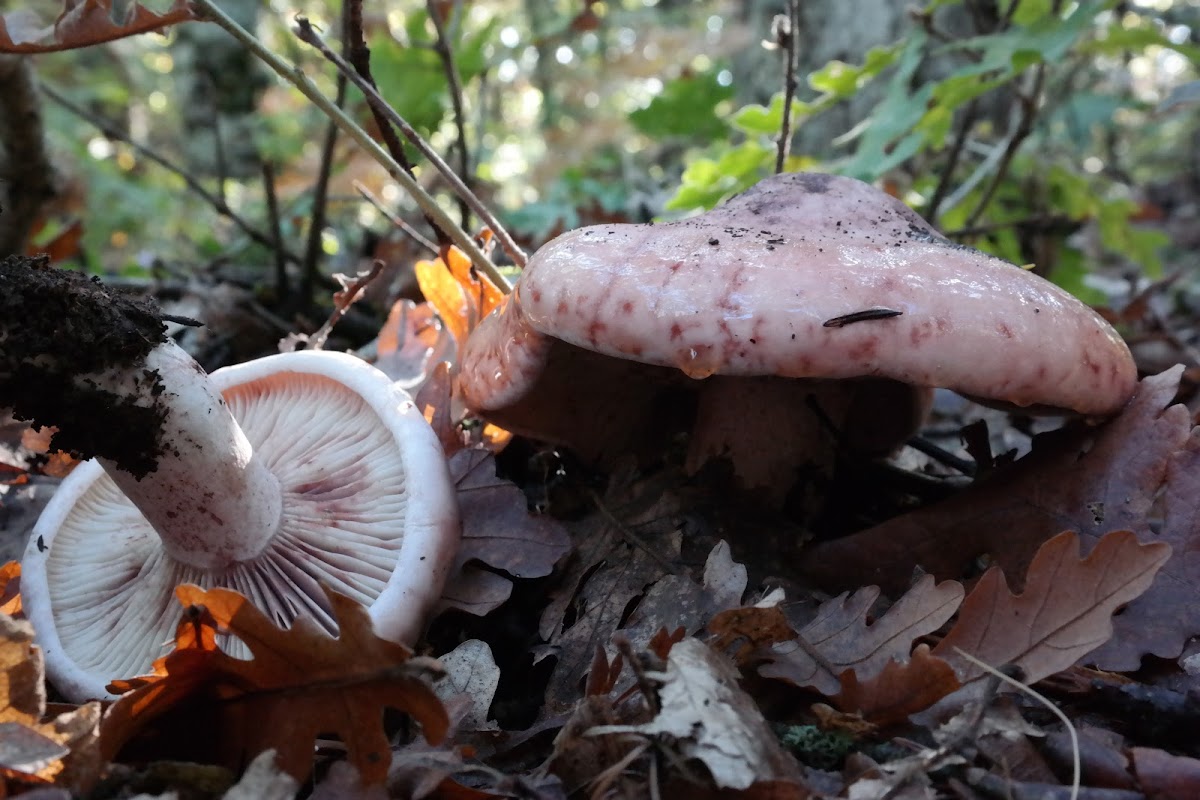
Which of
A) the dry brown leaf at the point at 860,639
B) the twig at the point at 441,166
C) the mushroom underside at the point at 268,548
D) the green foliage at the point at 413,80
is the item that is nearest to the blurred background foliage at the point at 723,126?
the green foliage at the point at 413,80

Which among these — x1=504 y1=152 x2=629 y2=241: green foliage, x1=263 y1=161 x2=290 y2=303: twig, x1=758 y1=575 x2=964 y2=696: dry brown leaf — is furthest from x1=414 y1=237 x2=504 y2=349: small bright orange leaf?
x1=504 y1=152 x2=629 y2=241: green foliage

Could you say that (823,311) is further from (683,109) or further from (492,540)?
(683,109)

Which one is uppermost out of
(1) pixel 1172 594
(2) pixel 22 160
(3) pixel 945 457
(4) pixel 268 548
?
(2) pixel 22 160

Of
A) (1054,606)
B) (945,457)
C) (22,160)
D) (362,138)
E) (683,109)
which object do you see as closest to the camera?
(1054,606)

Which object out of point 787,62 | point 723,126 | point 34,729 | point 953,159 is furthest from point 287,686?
point 723,126

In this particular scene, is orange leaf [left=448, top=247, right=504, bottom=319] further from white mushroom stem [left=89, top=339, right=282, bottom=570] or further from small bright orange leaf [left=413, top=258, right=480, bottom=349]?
white mushroom stem [left=89, top=339, right=282, bottom=570]

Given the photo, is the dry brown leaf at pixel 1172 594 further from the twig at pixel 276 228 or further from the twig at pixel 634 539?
the twig at pixel 276 228

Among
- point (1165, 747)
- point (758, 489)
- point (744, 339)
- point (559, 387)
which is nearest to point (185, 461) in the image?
point (559, 387)
